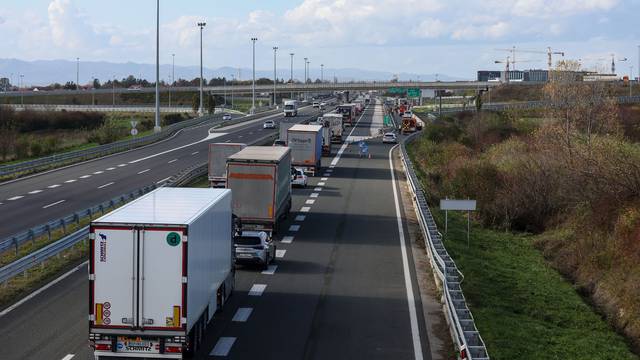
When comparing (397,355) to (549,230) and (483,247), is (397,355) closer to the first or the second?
Answer: (483,247)

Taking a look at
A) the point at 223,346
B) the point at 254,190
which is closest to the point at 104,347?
the point at 223,346

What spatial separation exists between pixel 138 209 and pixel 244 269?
10.2 metres

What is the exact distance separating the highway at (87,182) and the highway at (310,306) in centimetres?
127

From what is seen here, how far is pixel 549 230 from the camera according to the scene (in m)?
42.4

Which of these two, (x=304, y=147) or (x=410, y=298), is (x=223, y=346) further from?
(x=304, y=147)

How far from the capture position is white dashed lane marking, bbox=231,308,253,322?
2106 centimetres

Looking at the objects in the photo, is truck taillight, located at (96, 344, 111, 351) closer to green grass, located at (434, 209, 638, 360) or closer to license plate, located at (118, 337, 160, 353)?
license plate, located at (118, 337, 160, 353)

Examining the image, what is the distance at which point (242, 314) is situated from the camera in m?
21.6

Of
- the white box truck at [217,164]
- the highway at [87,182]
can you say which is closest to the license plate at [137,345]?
the highway at [87,182]

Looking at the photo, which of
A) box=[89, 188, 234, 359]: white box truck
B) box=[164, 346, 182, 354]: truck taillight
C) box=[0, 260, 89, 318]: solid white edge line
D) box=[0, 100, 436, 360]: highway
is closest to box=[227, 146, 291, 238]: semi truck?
box=[0, 100, 436, 360]: highway

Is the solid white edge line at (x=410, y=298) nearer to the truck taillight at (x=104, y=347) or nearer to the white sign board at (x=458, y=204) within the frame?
the white sign board at (x=458, y=204)

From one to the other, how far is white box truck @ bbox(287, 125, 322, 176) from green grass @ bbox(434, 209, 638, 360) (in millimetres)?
18369

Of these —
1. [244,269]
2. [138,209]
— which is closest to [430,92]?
[244,269]

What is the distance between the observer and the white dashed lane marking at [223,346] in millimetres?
17984
